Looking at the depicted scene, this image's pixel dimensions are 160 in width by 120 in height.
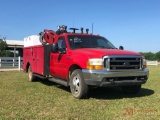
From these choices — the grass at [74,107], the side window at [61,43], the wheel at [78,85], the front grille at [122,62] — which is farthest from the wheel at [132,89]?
the side window at [61,43]

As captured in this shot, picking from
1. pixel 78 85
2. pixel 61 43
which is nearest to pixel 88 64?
pixel 78 85

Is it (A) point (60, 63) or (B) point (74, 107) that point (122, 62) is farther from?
(A) point (60, 63)

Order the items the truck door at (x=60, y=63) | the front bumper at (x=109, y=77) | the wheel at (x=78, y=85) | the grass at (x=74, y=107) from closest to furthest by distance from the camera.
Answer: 1. the grass at (x=74, y=107)
2. the front bumper at (x=109, y=77)
3. the wheel at (x=78, y=85)
4. the truck door at (x=60, y=63)

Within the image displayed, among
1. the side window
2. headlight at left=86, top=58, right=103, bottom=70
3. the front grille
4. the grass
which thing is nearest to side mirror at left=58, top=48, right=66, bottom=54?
the side window

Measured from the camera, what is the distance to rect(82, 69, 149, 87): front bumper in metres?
7.21

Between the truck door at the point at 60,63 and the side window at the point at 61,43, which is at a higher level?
the side window at the point at 61,43

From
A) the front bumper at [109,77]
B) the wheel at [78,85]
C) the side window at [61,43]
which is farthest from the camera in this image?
the side window at [61,43]

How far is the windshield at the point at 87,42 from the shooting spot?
28.8 feet

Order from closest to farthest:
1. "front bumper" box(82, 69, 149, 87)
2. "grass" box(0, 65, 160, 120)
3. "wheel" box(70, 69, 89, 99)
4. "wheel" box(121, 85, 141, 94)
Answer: "grass" box(0, 65, 160, 120) → "front bumper" box(82, 69, 149, 87) → "wheel" box(70, 69, 89, 99) → "wheel" box(121, 85, 141, 94)

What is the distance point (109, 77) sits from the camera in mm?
7281

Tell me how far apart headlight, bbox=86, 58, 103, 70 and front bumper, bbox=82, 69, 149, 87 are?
10 cm

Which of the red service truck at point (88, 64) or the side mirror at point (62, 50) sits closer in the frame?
the red service truck at point (88, 64)

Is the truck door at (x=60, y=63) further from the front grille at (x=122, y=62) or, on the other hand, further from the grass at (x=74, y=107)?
the front grille at (x=122, y=62)

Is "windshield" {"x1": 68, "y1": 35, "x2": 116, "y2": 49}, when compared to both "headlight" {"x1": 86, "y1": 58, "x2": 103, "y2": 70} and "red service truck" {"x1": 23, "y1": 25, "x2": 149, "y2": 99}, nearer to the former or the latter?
"red service truck" {"x1": 23, "y1": 25, "x2": 149, "y2": 99}
